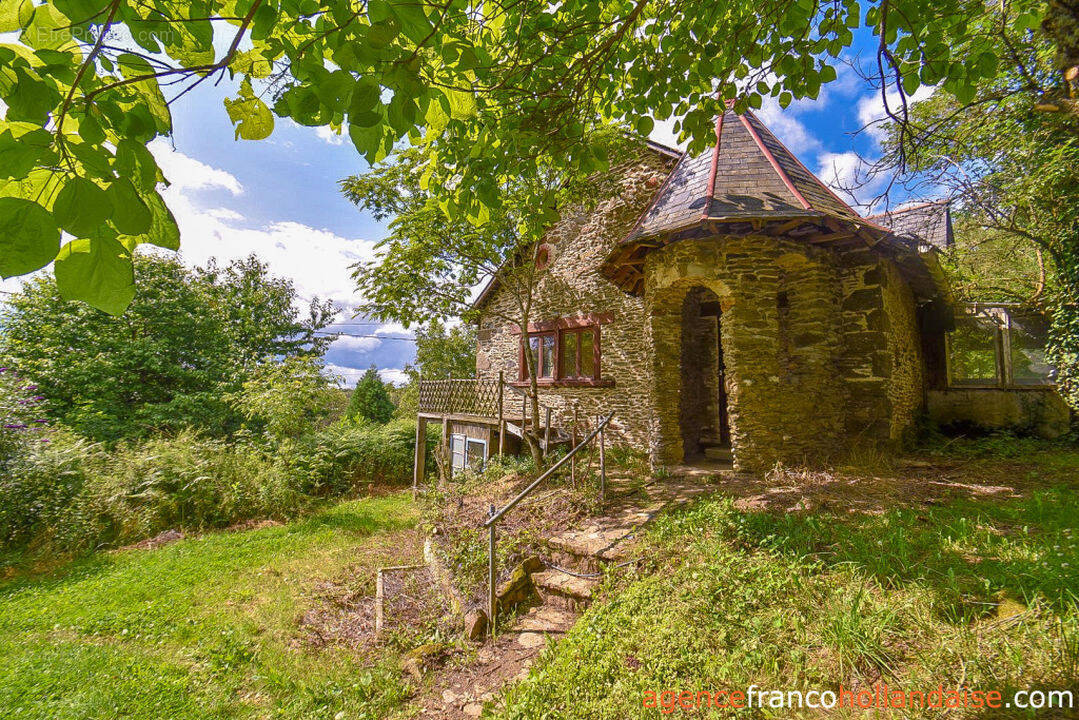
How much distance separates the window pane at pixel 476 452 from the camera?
11497mm

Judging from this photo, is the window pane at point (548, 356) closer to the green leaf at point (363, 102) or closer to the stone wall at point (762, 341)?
the stone wall at point (762, 341)

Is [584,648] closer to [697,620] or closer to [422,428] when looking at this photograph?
[697,620]

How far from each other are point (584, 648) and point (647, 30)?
4.44 meters

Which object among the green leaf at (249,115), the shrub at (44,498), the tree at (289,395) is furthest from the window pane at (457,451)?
the green leaf at (249,115)

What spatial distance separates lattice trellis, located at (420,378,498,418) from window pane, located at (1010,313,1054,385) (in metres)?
11.7

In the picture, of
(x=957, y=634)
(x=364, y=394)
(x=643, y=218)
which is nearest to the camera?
(x=957, y=634)

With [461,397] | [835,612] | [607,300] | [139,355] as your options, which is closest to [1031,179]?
[607,300]

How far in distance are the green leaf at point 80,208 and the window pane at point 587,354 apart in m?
9.47

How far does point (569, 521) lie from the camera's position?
5.20m

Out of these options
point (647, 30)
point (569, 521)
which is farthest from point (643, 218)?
point (569, 521)

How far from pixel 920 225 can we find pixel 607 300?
9038 millimetres

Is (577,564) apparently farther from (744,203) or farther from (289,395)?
(289,395)

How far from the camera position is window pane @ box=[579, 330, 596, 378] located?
1020 centimetres

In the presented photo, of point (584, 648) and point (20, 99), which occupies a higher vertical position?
point (20, 99)
